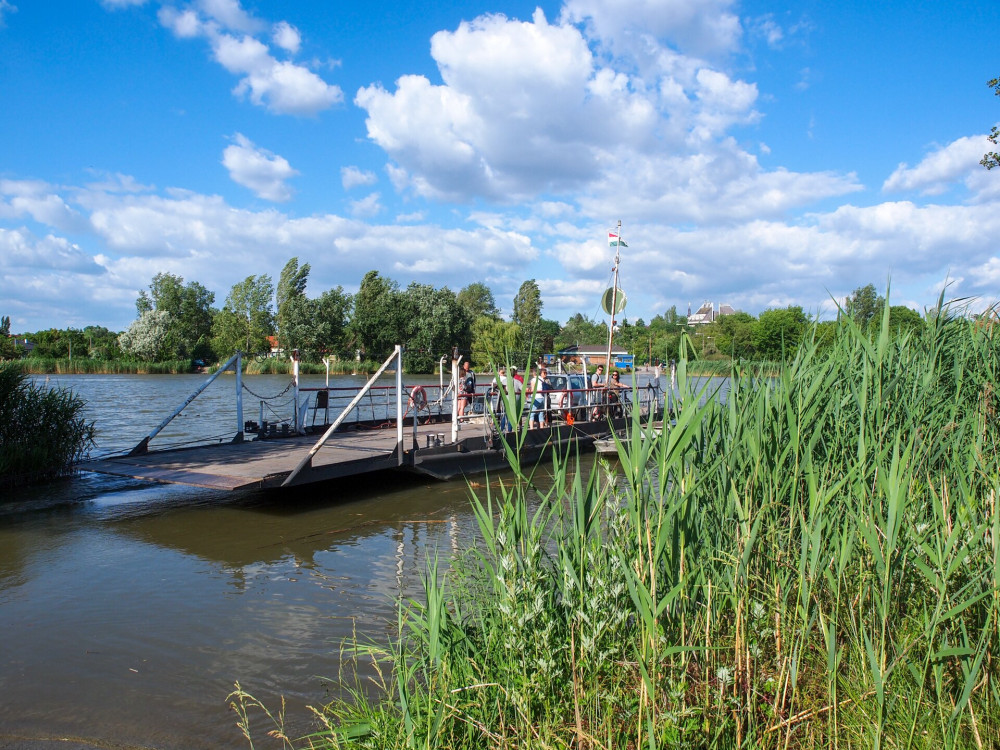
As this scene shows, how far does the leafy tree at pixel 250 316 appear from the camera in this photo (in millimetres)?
73375

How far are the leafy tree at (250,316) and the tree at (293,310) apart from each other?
11.8 feet

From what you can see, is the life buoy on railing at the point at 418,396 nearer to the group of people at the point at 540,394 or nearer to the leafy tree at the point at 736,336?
the group of people at the point at 540,394

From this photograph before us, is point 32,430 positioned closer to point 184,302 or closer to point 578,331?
point 184,302

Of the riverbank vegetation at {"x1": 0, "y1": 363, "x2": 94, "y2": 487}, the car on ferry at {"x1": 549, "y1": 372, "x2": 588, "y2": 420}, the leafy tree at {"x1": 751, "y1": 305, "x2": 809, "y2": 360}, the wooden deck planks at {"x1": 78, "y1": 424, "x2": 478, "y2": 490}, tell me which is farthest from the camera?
the car on ferry at {"x1": 549, "y1": 372, "x2": 588, "y2": 420}

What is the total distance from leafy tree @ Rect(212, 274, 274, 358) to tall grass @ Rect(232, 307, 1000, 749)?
74087mm

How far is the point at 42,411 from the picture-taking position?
11961 millimetres

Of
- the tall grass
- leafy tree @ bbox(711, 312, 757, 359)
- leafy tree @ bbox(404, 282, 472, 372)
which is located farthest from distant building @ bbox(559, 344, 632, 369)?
leafy tree @ bbox(404, 282, 472, 372)

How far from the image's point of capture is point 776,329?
5.57 metres

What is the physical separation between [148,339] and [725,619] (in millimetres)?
68909

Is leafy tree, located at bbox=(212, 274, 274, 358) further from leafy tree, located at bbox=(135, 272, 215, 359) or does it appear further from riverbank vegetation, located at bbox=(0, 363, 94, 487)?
riverbank vegetation, located at bbox=(0, 363, 94, 487)

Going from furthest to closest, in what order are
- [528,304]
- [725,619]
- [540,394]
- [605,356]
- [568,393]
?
[528,304] → [605,356] → [568,393] → [540,394] → [725,619]

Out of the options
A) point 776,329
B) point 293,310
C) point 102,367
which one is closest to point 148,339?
point 102,367

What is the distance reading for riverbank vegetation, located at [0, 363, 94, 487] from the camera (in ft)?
37.8

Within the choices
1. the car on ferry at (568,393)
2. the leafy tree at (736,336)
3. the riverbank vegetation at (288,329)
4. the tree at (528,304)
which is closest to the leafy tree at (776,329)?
the leafy tree at (736,336)
